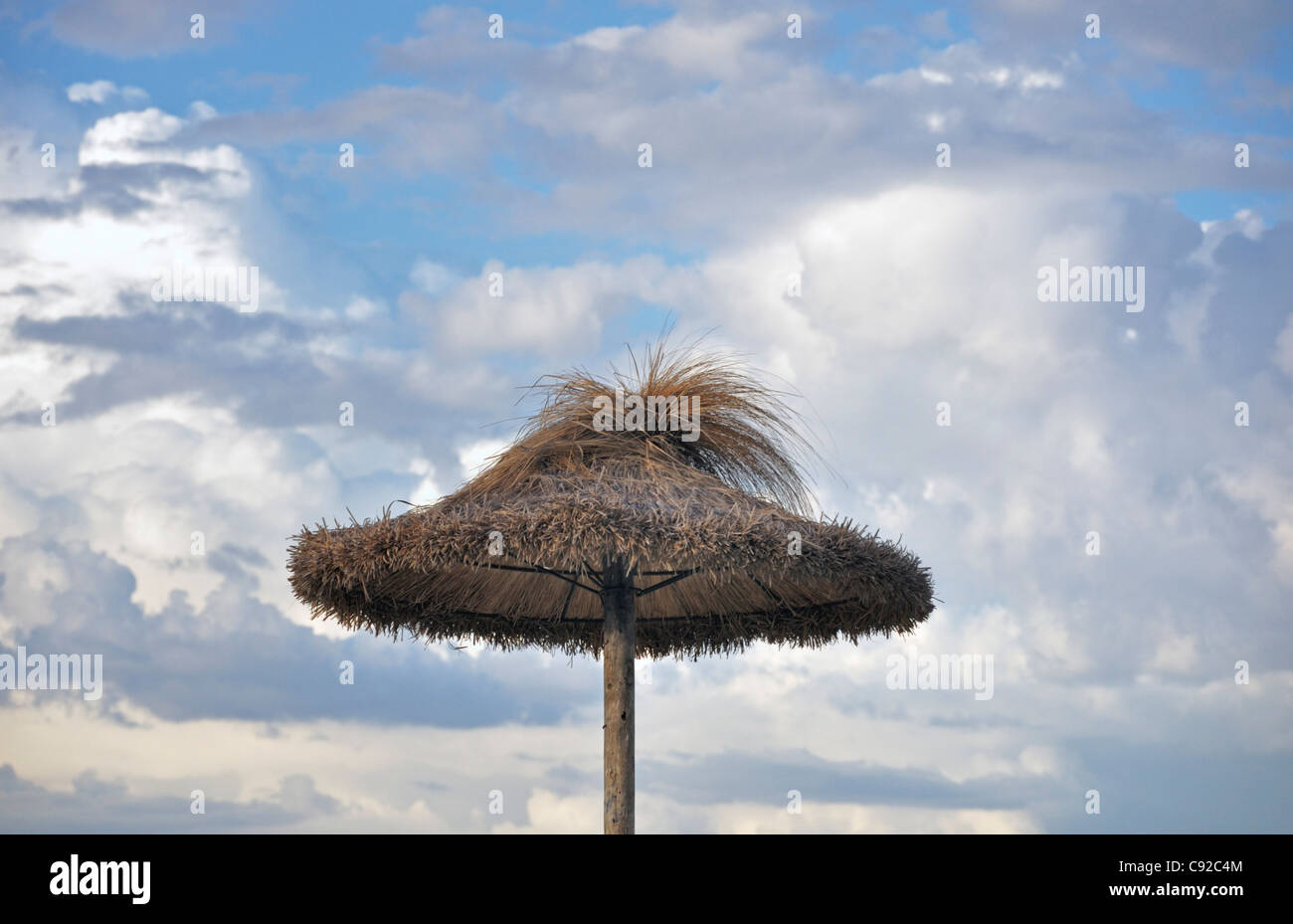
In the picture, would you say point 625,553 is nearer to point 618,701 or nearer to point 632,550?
point 632,550

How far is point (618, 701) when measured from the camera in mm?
10898

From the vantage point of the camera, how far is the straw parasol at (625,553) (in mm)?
9609

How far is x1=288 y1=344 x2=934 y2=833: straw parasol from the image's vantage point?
961 centimetres

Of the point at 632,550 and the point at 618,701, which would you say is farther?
the point at 618,701

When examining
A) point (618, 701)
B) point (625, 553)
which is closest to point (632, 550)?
point (625, 553)

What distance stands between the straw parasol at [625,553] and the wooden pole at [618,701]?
0.01 m

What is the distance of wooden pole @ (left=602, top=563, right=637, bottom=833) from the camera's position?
35.3 ft

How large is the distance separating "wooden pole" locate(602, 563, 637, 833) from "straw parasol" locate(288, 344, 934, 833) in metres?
0.01

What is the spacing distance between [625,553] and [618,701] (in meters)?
1.83

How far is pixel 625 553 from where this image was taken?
966 centimetres
